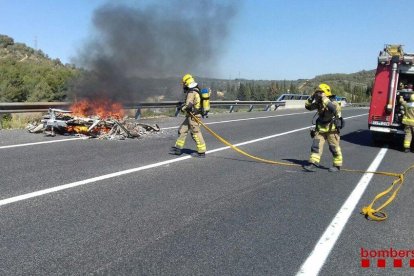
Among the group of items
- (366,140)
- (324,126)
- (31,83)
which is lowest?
(366,140)

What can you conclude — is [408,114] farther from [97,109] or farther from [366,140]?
[97,109]

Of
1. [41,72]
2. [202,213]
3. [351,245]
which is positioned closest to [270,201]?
[202,213]

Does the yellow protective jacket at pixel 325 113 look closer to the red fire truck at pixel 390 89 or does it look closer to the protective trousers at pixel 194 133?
the protective trousers at pixel 194 133

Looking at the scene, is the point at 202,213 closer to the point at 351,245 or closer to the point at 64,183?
the point at 351,245

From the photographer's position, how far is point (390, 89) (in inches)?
481

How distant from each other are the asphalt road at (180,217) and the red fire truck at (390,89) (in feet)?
12.1

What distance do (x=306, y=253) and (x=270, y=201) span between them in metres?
1.80

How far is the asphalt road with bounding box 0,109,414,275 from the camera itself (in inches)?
145

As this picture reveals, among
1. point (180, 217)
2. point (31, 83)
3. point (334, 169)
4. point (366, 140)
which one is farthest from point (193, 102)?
point (31, 83)

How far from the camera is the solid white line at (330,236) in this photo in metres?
3.70

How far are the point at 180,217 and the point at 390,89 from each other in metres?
9.42

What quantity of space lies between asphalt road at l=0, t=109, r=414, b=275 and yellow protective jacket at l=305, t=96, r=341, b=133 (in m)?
0.87

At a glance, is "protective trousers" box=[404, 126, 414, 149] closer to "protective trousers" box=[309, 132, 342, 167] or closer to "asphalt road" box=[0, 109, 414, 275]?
"asphalt road" box=[0, 109, 414, 275]

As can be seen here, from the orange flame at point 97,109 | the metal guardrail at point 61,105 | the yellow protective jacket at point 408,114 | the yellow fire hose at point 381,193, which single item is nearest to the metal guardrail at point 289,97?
the metal guardrail at point 61,105
